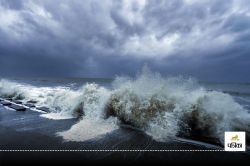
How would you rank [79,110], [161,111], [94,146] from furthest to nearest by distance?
[79,110], [161,111], [94,146]

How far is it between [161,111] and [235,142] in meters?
2.44

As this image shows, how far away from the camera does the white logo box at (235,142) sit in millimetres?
4477

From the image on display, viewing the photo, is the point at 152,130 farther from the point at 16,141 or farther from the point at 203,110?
the point at 16,141

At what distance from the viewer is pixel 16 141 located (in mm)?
5152

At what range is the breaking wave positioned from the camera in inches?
228

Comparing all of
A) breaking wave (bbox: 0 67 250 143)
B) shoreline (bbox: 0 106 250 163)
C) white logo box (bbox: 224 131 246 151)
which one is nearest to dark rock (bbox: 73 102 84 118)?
breaking wave (bbox: 0 67 250 143)

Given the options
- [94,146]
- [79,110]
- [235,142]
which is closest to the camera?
[235,142]

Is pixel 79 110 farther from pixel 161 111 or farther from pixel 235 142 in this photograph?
pixel 235 142

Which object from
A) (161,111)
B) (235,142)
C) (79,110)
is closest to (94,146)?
(161,111)

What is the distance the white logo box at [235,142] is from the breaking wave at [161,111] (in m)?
0.60

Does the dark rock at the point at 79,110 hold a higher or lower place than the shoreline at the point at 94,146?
higher

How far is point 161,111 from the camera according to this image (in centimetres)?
658

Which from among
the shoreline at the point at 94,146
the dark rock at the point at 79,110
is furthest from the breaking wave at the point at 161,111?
the shoreline at the point at 94,146

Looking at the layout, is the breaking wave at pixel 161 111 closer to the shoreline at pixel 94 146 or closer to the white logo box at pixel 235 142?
the shoreline at pixel 94 146
